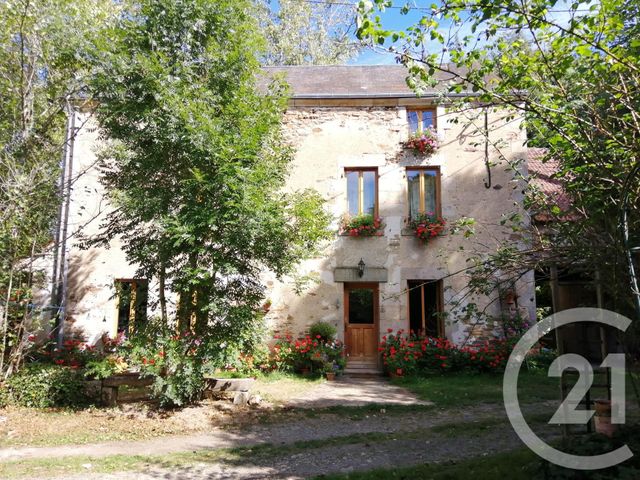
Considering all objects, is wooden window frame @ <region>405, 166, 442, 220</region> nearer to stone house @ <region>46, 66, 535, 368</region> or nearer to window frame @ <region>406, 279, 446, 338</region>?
stone house @ <region>46, 66, 535, 368</region>

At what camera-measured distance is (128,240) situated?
6.70 metres

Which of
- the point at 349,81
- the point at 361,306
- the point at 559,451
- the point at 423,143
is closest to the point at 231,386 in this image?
the point at 361,306

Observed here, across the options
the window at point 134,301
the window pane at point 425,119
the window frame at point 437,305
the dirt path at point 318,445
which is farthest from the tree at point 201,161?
the window pane at point 425,119

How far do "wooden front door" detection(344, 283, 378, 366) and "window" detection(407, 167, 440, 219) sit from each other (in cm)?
209

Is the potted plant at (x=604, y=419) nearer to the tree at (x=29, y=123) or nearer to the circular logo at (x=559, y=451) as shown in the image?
the circular logo at (x=559, y=451)

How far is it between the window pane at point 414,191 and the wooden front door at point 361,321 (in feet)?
6.37

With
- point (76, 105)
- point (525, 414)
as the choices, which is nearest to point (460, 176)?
point (525, 414)

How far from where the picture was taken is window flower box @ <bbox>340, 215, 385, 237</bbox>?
9773 millimetres

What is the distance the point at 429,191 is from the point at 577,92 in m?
6.66

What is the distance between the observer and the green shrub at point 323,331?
30.6 ft

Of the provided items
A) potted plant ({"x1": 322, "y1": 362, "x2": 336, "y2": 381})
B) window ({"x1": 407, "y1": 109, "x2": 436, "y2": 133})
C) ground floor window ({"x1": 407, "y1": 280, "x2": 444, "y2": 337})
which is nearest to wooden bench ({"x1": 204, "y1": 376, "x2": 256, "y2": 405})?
potted plant ({"x1": 322, "y1": 362, "x2": 336, "y2": 381})

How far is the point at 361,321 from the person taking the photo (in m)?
10.0

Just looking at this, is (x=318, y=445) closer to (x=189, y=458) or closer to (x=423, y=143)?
(x=189, y=458)

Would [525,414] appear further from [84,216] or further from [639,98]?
[84,216]
